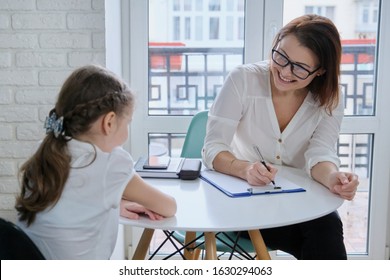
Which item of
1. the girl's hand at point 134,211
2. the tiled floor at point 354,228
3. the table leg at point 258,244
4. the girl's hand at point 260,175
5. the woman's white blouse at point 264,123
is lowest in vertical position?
the tiled floor at point 354,228

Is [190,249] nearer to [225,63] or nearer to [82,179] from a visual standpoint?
[82,179]

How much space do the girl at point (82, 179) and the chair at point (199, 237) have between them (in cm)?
48

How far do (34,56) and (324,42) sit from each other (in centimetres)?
109

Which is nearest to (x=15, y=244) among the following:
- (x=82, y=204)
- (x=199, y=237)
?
(x=82, y=204)

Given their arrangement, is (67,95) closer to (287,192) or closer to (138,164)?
(138,164)

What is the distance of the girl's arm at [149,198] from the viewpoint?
1.09 metres

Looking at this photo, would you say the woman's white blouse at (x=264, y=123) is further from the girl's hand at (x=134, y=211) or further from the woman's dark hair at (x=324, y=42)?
the girl's hand at (x=134, y=211)

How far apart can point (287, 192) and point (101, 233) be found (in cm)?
53

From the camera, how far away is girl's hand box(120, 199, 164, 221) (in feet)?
3.63

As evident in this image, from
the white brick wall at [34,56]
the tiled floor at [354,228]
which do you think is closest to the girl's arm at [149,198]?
the white brick wall at [34,56]

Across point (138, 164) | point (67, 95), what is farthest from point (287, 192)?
point (67, 95)

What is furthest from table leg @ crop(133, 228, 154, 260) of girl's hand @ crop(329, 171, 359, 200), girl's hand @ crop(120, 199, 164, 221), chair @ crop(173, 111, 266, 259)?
girl's hand @ crop(329, 171, 359, 200)

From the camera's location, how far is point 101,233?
1.10 m

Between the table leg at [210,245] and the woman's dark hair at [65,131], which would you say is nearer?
the woman's dark hair at [65,131]
